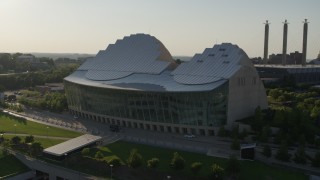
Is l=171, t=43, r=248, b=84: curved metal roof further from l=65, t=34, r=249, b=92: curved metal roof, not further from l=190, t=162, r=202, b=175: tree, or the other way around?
l=190, t=162, r=202, b=175: tree

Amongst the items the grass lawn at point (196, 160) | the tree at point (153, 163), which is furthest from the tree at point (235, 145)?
the tree at point (153, 163)

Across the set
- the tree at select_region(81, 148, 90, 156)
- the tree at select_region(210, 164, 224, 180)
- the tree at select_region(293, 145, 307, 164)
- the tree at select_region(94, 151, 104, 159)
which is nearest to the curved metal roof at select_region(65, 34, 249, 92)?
the tree at select_region(94, 151, 104, 159)

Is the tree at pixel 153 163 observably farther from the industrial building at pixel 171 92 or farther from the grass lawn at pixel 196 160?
the industrial building at pixel 171 92

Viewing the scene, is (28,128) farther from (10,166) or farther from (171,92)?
(171,92)

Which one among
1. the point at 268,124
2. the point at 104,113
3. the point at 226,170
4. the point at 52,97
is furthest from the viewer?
the point at 52,97

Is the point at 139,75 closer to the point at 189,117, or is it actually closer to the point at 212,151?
the point at 189,117

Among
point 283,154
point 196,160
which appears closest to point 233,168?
point 196,160

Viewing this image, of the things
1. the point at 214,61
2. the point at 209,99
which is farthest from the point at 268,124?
the point at 214,61
